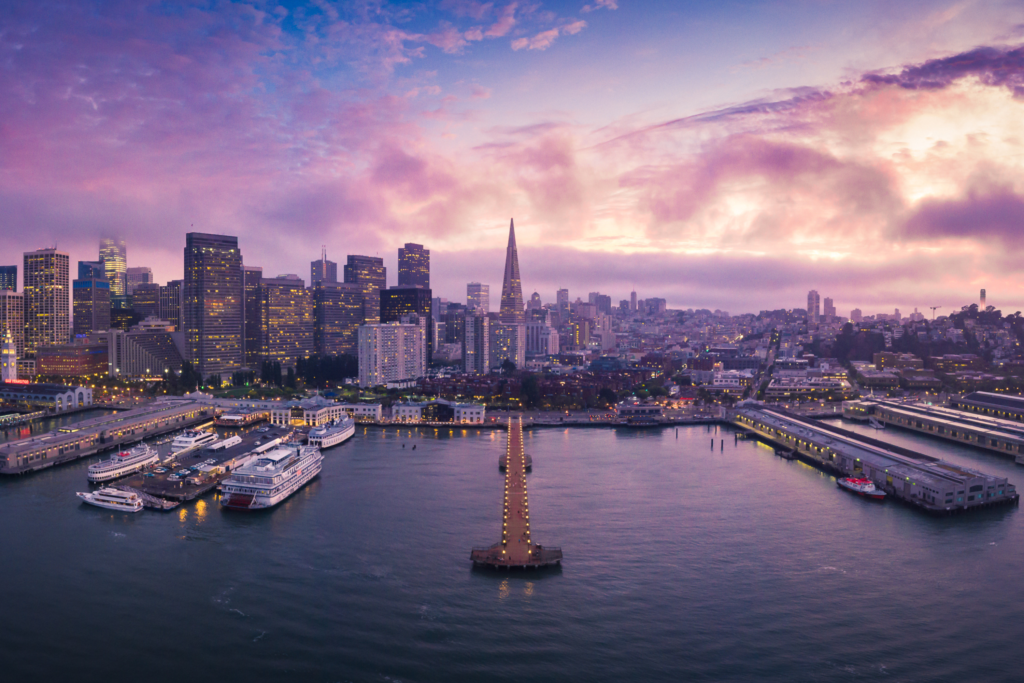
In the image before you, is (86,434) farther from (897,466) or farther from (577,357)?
(577,357)

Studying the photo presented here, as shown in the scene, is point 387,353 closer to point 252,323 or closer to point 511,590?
point 252,323

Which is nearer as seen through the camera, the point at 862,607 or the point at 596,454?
the point at 862,607

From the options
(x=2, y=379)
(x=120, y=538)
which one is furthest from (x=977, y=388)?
(x=2, y=379)

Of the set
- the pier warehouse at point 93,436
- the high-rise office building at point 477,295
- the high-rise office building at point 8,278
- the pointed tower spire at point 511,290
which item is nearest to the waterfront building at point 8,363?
the pier warehouse at point 93,436

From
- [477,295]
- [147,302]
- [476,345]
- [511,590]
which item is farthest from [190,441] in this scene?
[477,295]

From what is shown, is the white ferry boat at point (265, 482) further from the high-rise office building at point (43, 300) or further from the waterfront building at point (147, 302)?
the waterfront building at point (147, 302)

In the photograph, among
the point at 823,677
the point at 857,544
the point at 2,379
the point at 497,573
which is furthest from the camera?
the point at 2,379
